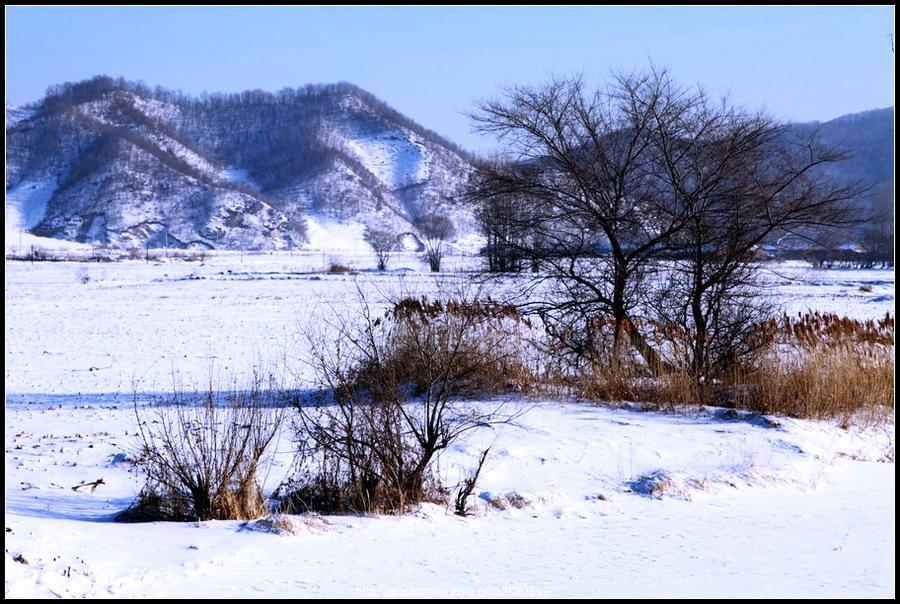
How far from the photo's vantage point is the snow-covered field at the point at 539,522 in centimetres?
606

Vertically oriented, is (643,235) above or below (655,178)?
below

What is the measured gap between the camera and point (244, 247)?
142m

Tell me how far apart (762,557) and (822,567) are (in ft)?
1.43

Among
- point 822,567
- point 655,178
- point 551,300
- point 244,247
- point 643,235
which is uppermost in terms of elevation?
point 244,247

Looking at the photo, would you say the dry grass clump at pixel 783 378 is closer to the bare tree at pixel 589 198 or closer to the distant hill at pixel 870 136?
the bare tree at pixel 589 198

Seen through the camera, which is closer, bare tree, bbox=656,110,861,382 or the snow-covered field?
the snow-covered field

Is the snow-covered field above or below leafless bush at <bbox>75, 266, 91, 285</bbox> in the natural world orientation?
below

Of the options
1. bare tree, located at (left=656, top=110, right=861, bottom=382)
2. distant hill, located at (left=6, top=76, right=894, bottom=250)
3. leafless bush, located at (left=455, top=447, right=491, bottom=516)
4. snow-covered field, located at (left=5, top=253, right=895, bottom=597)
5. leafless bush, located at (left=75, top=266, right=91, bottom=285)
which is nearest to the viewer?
snow-covered field, located at (left=5, top=253, right=895, bottom=597)

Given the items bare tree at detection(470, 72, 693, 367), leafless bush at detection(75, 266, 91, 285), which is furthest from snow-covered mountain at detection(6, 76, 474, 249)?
bare tree at detection(470, 72, 693, 367)

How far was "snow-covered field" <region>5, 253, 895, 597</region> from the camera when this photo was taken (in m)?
6.06

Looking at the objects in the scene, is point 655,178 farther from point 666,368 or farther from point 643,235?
point 666,368

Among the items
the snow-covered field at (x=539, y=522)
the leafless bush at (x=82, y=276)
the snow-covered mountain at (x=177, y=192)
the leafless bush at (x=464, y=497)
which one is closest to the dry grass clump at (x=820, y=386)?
the snow-covered field at (x=539, y=522)

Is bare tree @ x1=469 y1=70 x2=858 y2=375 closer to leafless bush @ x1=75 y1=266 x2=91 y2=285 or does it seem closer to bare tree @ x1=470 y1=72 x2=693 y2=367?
bare tree @ x1=470 y1=72 x2=693 y2=367

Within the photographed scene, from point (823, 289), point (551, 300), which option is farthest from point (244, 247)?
point (551, 300)
